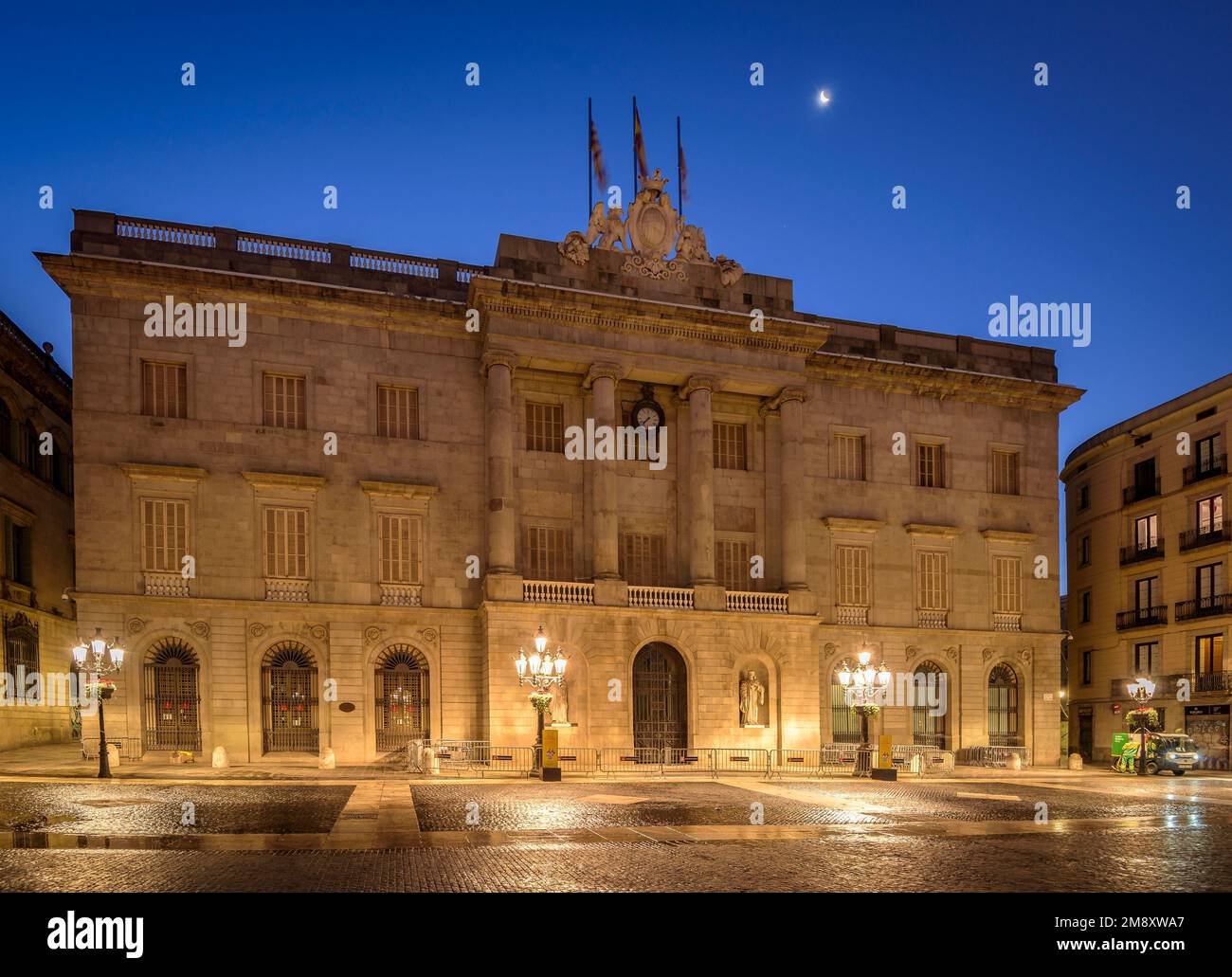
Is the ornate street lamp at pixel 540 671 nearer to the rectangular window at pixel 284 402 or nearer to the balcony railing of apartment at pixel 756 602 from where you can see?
the balcony railing of apartment at pixel 756 602

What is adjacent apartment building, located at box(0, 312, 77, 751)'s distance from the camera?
35000mm

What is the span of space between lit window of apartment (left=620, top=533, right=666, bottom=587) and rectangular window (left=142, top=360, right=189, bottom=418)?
15481 mm

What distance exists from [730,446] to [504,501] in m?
9.53

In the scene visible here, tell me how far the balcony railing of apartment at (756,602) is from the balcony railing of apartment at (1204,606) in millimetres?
18881

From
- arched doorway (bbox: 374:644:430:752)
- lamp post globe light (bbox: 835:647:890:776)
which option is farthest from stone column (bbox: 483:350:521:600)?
lamp post globe light (bbox: 835:647:890:776)

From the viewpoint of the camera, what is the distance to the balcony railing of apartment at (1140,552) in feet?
145

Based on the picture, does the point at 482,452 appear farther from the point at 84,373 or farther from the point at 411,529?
the point at 84,373

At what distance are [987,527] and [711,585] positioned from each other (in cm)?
1328

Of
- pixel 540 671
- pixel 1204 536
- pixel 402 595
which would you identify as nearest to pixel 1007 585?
pixel 1204 536

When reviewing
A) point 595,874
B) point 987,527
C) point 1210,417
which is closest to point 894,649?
point 987,527

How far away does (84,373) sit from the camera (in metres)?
30.8

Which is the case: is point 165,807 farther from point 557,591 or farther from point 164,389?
point 164,389

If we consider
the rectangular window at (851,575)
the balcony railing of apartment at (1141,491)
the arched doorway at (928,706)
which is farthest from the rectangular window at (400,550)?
the balcony railing of apartment at (1141,491)

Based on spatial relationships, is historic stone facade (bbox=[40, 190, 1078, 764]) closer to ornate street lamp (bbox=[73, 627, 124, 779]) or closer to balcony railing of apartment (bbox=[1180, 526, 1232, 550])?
ornate street lamp (bbox=[73, 627, 124, 779])
